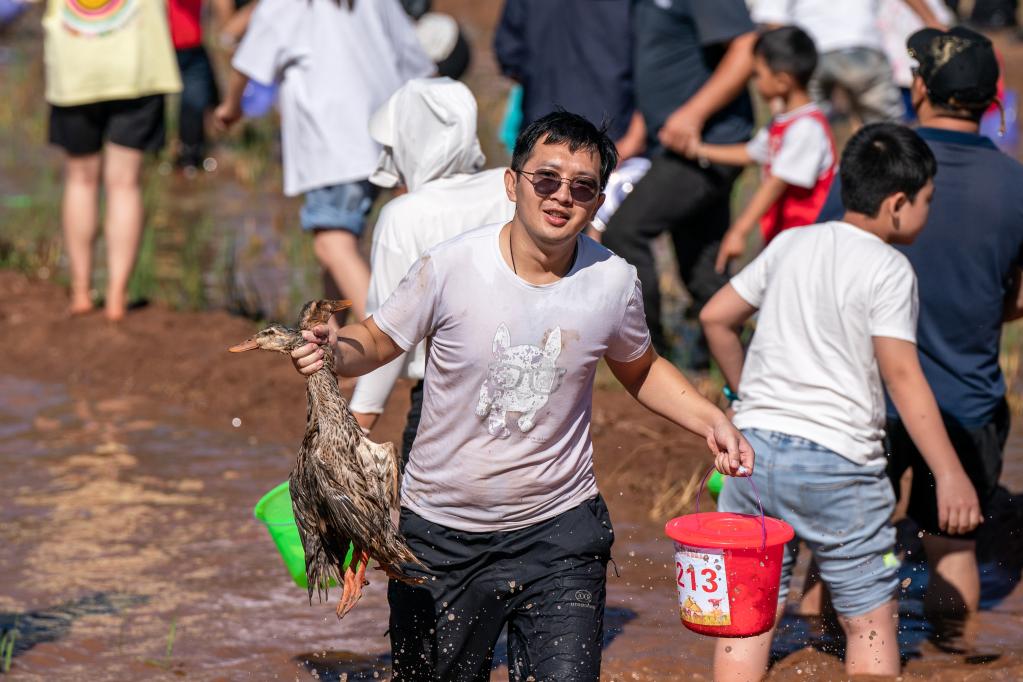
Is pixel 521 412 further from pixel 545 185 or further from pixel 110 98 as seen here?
pixel 110 98

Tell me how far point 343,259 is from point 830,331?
106 inches

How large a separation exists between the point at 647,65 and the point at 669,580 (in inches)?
85.1

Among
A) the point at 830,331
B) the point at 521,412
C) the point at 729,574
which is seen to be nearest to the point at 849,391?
the point at 830,331

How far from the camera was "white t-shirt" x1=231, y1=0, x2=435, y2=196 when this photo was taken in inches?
234

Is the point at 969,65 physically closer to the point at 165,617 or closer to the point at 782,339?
the point at 782,339

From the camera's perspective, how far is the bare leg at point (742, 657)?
3.78 metres

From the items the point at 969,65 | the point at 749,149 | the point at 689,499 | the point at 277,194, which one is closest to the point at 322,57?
the point at 749,149

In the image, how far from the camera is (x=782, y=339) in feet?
12.5

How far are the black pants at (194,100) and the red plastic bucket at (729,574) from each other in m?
7.49

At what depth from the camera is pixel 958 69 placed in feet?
13.9

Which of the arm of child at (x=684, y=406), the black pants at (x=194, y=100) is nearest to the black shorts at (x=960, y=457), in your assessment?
the arm of child at (x=684, y=406)

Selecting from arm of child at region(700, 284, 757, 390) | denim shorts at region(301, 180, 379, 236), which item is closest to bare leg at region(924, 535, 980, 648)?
arm of child at region(700, 284, 757, 390)

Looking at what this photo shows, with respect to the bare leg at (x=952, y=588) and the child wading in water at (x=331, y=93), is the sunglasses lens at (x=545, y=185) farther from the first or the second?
the child wading in water at (x=331, y=93)

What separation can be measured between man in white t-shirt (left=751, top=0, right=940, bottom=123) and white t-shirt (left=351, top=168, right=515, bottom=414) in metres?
3.69
